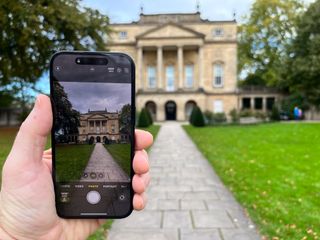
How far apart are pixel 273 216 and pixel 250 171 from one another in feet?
13.6

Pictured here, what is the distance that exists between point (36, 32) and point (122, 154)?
12.4 metres

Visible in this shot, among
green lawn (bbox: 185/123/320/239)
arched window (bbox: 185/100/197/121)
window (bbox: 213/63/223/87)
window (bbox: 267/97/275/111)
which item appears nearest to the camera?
green lawn (bbox: 185/123/320/239)

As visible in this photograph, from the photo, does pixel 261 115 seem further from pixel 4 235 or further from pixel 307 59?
pixel 4 235

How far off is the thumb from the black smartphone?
12cm

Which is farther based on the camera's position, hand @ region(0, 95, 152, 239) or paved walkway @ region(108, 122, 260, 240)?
paved walkway @ region(108, 122, 260, 240)

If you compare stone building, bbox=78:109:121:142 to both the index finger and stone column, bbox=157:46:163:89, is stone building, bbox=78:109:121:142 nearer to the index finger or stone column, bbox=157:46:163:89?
the index finger

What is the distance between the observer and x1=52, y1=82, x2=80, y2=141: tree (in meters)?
2.15

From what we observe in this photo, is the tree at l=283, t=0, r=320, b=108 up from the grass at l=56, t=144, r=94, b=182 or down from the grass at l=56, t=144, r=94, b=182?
up

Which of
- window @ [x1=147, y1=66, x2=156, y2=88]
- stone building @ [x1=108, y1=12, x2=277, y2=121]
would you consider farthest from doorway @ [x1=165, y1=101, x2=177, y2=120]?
window @ [x1=147, y1=66, x2=156, y2=88]

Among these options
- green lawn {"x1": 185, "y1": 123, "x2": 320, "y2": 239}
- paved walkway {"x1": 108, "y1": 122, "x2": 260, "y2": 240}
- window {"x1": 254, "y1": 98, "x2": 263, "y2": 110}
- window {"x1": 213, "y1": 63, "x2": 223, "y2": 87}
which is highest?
window {"x1": 213, "y1": 63, "x2": 223, "y2": 87}

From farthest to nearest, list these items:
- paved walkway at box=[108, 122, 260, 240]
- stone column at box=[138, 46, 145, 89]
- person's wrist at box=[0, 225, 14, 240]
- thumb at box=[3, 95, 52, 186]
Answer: stone column at box=[138, 46, 145, 89] → paved walkway at box=[108, 122, 260, 240] → person's wrist at box=[0, 225, 14, 240] → thumb at box=[3, 95, 52, 186]

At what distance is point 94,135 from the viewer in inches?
87.5

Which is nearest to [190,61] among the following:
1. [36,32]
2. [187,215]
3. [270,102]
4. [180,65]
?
[180,65]

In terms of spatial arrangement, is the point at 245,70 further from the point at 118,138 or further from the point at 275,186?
the point at 118,138
